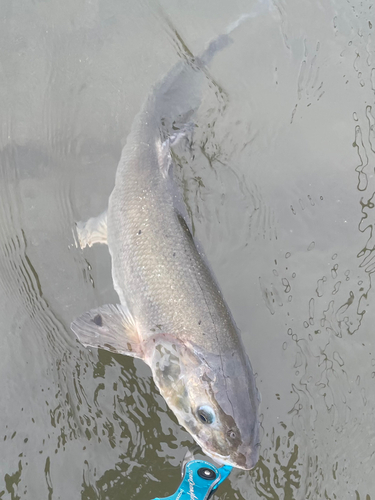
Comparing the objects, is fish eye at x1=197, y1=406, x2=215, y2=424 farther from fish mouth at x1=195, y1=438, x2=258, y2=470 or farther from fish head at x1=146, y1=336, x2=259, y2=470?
fish mouth at x1=195, y1=438, x2=258, y2=470

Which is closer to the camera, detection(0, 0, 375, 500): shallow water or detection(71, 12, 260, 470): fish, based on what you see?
detection(71, 12, 260, 470): fish

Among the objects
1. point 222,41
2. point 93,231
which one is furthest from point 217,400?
point 222,41

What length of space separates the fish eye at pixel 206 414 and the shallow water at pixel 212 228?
2.26 ft

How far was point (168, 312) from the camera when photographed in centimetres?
328

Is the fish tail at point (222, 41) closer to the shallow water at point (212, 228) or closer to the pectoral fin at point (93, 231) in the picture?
the shallow water at point (212, 228)

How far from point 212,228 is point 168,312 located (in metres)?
1.29

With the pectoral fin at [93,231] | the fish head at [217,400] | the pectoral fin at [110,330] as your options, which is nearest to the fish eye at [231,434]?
the fish head at [217,400]

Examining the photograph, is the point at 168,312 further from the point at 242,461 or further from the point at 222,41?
the point at 222,41

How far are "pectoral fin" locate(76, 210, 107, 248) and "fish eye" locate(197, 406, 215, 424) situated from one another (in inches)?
70.2

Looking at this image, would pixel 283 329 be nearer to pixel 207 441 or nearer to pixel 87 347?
pixel 207 441

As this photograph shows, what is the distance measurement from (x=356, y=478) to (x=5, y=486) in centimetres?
283

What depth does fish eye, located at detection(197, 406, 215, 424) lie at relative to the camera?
9.62 ft

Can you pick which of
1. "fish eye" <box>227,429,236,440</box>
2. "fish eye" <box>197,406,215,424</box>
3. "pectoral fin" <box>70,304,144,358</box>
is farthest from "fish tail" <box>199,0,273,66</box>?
"fish eye" <box>227,429,236,440</box>

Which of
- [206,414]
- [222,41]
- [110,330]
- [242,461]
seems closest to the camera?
[242,461]
